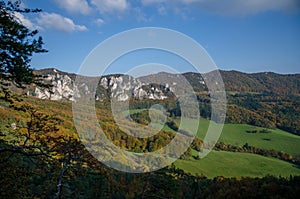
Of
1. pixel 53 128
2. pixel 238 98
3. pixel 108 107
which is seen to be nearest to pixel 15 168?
pixel 53 128

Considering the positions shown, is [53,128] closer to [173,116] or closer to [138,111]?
[138,111]

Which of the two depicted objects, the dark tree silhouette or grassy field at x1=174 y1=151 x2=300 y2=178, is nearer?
the dark tree silhouette

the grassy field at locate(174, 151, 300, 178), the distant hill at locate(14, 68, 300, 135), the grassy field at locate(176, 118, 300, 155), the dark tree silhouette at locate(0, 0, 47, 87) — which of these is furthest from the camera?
the distant hill at locate(14, 68, 300, 135)

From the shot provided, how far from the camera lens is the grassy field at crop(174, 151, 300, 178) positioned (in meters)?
70.4

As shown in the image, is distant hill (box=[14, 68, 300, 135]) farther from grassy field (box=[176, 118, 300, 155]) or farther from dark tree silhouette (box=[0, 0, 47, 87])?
dark tree silhouette (box=[0, 0, 47, 87])

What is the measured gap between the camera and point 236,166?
77750 millimetres

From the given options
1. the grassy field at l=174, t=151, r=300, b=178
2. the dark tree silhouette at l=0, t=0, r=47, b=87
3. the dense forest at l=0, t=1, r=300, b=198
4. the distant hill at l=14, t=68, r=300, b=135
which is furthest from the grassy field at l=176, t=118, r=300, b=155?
the dark tree silhouette at l=0, t=0, r=47, b=87

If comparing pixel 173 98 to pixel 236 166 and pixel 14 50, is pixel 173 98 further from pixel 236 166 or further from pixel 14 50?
pixel 14 50

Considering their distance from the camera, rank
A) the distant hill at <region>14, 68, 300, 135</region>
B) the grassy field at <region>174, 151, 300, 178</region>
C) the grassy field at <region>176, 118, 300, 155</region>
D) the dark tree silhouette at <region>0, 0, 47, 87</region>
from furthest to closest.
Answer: the distant hill at <region>14, 68, 300, 135</region>, the grassy field at <region>176, 118, 300, 155</region>, the grassy field at <region>174, 151, 300, 178</region>, the dark tree silhouette at <region>0, 0, 47, 87</region>

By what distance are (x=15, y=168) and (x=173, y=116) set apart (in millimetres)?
105234

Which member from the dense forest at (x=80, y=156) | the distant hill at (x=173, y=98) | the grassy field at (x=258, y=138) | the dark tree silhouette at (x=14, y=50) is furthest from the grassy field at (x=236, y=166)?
the dark tree silhouette at (x=14, y=50)

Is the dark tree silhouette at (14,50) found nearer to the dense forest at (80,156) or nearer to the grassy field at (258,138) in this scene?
the dense forest at (80,156)

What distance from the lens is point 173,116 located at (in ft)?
371

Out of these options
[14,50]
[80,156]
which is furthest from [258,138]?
[14,50]
